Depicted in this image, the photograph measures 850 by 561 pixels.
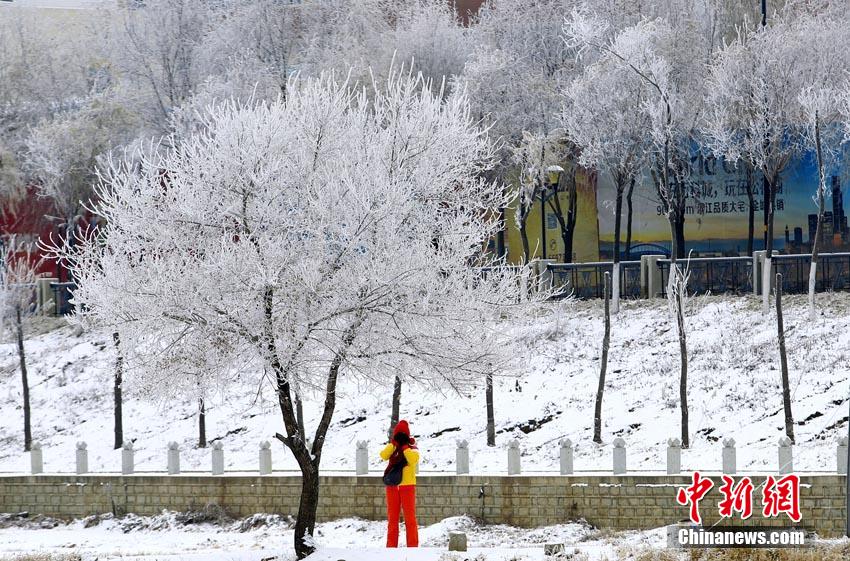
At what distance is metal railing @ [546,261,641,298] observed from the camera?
38625mm

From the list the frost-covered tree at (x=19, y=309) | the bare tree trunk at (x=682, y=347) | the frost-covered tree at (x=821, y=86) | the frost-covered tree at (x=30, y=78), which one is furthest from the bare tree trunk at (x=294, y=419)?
the frost-covered tree at (x=30, y=78)

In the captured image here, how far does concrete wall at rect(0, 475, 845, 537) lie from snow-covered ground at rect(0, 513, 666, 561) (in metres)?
0.38

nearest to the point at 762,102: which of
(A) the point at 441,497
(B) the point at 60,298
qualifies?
(A) the point at 441,497

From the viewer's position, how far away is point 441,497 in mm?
25047

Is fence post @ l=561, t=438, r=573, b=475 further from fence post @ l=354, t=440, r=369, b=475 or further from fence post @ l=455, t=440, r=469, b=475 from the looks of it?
fence post @ l=354, t=440, r=369, b=475

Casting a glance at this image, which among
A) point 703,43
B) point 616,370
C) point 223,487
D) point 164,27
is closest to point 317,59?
point 164,27

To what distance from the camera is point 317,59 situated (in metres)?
43.2

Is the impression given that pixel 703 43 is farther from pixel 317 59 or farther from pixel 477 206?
pixel 477 206

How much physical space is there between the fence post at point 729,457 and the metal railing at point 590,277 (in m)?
14.7

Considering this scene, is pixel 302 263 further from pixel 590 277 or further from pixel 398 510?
pixel 590 277

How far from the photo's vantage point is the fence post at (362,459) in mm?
25562

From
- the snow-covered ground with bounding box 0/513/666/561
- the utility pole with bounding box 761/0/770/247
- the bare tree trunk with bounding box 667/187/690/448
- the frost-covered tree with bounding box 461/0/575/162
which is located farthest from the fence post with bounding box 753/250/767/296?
the snow-covered ground with bounding box 0/513/666/561

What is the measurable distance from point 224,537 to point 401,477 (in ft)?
27.0

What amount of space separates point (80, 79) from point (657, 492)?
3688 cm
